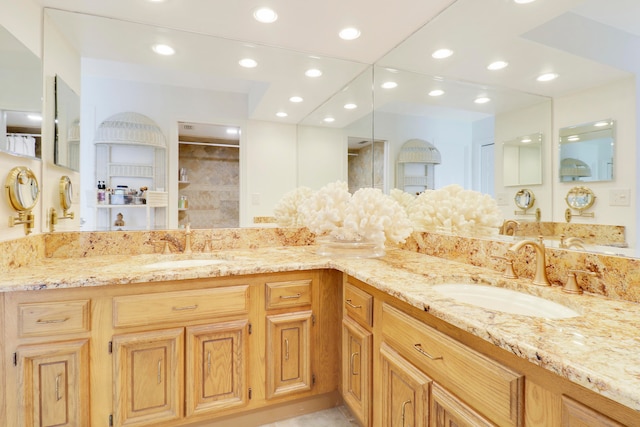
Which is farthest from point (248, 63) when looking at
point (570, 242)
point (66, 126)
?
point (570, 242)

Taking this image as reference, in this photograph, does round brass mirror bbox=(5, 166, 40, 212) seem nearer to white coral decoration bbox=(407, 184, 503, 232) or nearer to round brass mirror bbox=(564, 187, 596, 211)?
white coral decoration bbox=(407, 184, 503, 232)

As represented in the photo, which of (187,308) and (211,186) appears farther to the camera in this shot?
(211,186)

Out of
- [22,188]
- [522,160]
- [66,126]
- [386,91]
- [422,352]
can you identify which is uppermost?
[386,91]

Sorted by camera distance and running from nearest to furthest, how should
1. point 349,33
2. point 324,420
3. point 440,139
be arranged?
point 324,420, point 440,139, point 349,33

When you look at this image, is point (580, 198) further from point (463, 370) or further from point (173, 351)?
point (173, 351)

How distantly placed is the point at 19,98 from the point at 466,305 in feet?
6.92

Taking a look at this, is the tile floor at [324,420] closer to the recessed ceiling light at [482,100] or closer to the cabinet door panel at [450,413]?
the cabinet door panel at [450,413]

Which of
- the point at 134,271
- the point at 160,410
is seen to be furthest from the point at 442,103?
the point at 160,410

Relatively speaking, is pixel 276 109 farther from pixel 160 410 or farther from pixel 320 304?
pixel 160 410

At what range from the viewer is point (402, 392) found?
1.16 meters

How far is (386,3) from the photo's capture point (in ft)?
5.70

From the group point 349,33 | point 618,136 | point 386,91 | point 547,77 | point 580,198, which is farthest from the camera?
point 386,91

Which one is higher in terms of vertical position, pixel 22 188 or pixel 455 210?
pixel 22 188

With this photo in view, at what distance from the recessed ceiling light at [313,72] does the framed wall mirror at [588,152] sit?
1.71 meters
